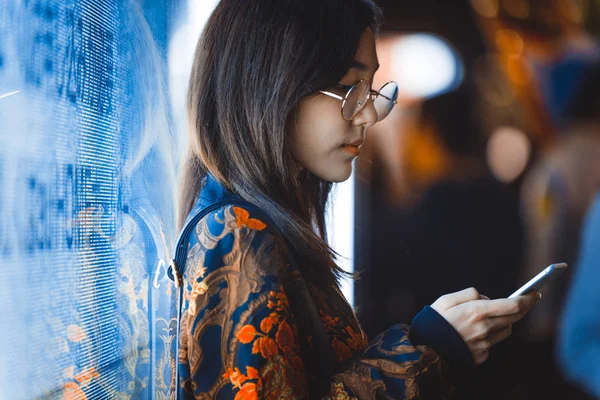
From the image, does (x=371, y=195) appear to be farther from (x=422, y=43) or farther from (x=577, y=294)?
(x=577, y=294)

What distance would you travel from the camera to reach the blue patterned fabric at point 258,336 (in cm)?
56

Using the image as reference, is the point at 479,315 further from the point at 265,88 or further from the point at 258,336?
the point at 265,88

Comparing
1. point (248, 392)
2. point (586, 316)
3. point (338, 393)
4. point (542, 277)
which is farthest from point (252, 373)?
point (586, 316)

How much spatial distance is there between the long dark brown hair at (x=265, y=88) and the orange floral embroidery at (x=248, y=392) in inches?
7.8

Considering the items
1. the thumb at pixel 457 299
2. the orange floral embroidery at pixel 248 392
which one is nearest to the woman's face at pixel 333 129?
the thumb at pixel 457 299

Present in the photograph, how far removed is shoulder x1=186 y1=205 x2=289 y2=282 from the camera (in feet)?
1.91

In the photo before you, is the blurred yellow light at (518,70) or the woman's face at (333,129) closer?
the woman's face at (333,129)

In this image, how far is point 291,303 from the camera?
2.04 ft

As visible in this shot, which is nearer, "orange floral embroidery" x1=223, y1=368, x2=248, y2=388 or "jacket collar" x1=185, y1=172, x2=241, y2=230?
"orange floral embroidery" x1=223, y1=368, x2=248, y2=388

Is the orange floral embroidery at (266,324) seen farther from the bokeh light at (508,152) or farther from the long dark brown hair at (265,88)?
the bokeh light at (508,152)

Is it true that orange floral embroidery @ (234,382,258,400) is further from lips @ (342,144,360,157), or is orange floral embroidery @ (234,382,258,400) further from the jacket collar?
lips @ (342,144,360,157)

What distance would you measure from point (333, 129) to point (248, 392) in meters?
0.39

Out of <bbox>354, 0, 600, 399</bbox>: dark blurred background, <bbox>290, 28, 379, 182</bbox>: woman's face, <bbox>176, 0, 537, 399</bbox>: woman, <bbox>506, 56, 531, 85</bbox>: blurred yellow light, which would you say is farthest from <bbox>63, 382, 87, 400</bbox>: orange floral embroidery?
<bbox>506, 56, 531, 85</bbox>: blurred yellow light

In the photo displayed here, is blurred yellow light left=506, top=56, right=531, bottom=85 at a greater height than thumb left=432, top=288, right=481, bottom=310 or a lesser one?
greater
